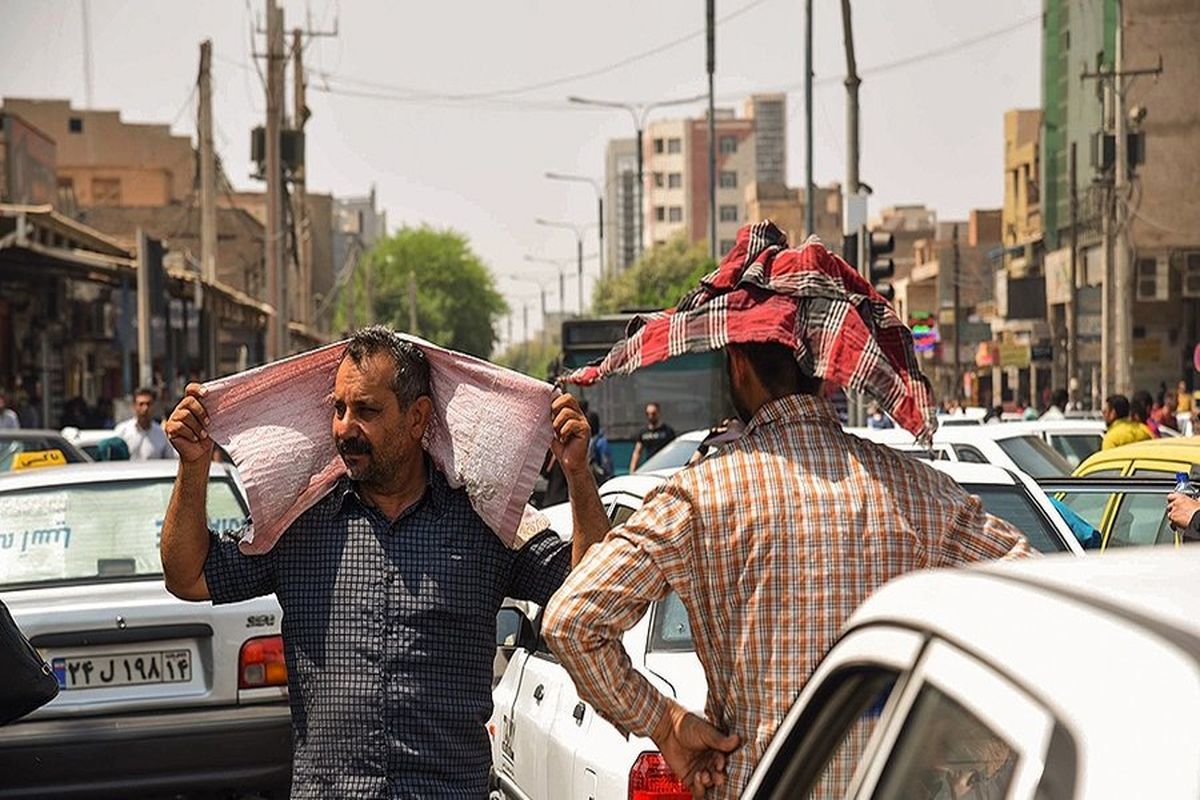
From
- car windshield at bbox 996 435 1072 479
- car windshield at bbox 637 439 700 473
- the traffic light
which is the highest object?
the traffic light

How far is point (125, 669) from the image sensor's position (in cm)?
807

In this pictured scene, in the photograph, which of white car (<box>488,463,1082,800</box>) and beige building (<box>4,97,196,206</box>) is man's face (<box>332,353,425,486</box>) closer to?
white car (<box>488,463,1082,800</box>)

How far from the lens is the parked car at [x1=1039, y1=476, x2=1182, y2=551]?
862 cm

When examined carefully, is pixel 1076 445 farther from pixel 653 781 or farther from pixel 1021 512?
pixel 653 781

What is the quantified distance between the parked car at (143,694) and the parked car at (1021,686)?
552 centimetres

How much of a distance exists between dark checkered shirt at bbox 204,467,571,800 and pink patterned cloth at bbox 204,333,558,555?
5 cm

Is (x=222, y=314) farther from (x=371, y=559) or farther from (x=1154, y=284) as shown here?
(x=371, y=559)

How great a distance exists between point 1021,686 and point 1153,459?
353 inches

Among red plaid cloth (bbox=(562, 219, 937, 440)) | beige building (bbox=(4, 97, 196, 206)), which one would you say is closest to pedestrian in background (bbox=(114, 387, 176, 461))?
red plaid cloth (bbox=(562, 219, 937, 440))

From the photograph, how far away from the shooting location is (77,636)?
7957mm

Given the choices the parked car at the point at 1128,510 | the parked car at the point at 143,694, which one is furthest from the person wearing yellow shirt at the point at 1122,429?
the parked car at the point at 143,694

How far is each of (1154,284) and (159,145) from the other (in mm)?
51625

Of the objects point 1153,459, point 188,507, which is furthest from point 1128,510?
point 188,507

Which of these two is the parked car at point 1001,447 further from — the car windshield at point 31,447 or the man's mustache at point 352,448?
the man's mustache at point 352,448
